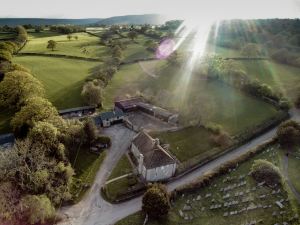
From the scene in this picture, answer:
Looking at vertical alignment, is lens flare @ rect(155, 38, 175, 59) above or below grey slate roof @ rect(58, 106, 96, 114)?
above

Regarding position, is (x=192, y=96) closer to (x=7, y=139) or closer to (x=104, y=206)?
(x=104, y=206)

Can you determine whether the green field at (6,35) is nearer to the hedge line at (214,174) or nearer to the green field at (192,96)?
the green field at (192,96)

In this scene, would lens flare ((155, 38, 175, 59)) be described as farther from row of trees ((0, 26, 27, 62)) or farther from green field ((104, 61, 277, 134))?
row of trees ((0, 26, 27, 62))

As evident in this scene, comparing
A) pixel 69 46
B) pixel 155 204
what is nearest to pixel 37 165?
pixel 155 204

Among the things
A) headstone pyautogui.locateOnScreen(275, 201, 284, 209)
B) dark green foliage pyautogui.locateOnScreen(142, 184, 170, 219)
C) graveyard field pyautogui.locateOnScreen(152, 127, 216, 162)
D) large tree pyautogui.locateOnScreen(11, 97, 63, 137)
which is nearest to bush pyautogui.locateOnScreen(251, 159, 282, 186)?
headstone pyautogui.locateOnScreen(275, 201, 284, 209)

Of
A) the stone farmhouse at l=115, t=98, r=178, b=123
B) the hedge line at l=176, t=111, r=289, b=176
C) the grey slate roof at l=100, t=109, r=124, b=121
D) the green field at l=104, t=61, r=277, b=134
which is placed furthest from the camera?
the green field at l=104, t=61, r=277, b=134

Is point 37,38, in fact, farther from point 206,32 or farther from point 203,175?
point 203,175

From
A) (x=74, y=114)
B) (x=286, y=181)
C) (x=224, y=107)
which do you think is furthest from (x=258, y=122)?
(x=74, y=114)
